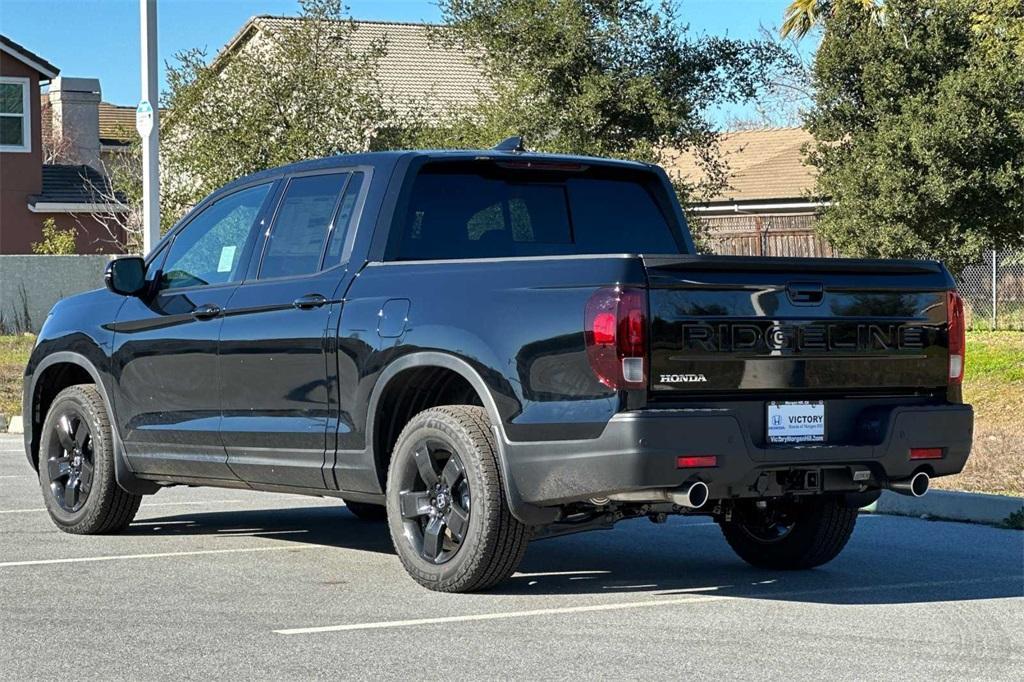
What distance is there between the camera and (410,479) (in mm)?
8078

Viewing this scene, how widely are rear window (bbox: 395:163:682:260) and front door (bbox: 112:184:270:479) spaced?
1080 mm

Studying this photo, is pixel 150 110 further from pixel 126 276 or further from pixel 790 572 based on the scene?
pixel 790 572

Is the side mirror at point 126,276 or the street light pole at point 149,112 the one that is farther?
the street light pole at point 149,112

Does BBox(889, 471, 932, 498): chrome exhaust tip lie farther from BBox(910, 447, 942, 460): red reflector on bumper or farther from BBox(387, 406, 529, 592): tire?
BBox(387, 406, 529, 592): tire

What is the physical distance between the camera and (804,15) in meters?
33.8

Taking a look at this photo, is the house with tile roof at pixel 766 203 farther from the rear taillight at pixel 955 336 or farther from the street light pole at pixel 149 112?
the rear taillight at pixel 955 336

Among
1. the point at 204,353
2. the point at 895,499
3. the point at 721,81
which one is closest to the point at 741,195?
the point at 721,81

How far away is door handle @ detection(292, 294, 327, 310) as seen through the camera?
8461mm

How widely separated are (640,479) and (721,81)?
19.9m

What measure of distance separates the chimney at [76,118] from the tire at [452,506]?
40682 mm

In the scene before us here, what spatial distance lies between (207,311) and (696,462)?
3138 millimetres

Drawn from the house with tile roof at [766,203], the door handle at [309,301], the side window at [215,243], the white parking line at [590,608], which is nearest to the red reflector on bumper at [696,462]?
the white parking line at [590,608]

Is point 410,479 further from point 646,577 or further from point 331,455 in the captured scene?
point 646,577

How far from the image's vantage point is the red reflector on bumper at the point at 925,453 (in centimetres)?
784
